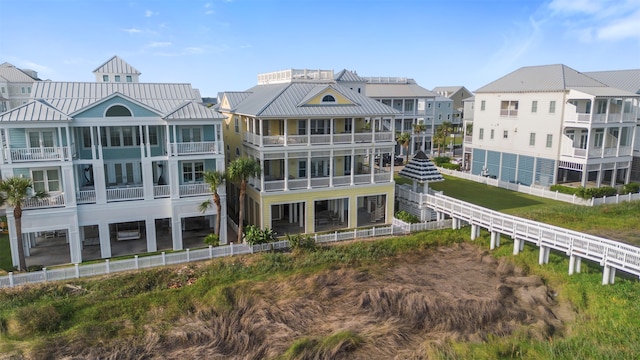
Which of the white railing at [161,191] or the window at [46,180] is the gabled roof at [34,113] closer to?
the window at [46,180]

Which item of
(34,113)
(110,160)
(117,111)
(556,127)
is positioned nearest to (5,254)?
(110,160)

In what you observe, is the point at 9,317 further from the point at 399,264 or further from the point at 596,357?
the point at 596,357

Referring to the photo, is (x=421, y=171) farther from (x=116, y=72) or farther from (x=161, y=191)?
(x=116, y=72)

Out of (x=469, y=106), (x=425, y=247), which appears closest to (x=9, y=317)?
(x=425, y=247)

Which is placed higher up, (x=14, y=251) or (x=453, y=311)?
(x=14, y=251)

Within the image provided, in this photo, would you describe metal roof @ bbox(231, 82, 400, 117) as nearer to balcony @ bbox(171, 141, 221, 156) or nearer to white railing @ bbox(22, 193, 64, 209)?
balcony @ bbox(171, 141, 221, 156)

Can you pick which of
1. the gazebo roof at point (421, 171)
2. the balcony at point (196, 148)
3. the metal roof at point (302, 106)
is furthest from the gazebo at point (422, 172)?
the balcony at point (196, 148)
